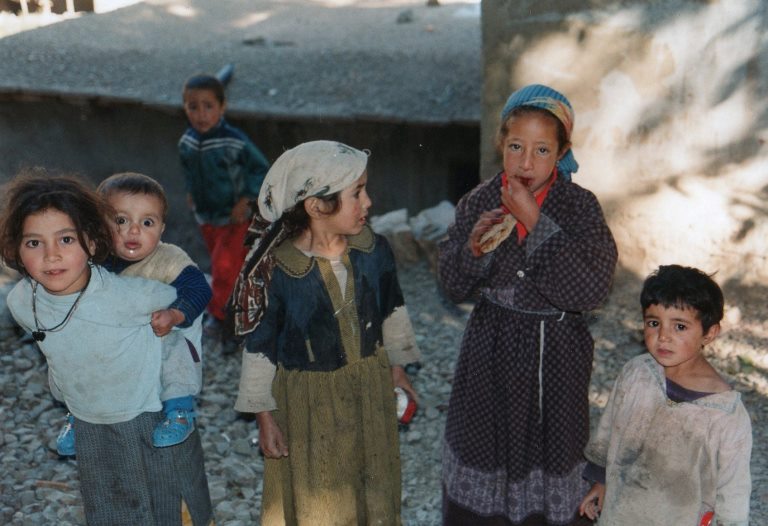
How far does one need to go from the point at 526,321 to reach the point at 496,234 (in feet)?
1.01

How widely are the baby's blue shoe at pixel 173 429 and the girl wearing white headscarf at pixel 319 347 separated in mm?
171

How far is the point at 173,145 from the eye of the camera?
955 cm

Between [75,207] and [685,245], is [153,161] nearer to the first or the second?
[685,245]

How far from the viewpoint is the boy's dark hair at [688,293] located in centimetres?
215

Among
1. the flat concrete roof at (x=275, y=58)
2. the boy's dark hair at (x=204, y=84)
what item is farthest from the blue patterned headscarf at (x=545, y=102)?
the flat concrete roof at (x=275, y=58)

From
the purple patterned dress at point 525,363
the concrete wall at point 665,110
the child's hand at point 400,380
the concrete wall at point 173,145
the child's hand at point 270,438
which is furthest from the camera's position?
the concrete wall at point 173,145

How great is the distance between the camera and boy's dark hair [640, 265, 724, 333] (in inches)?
84.7

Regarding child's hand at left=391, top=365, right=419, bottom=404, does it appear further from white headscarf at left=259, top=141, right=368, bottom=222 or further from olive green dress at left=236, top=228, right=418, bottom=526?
white headscarf at left=259, top=141, right=368, bottom=222

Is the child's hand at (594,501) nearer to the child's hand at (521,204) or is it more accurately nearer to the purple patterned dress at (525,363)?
the purple patterned dress at (525,363)

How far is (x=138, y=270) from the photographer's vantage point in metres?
2.46

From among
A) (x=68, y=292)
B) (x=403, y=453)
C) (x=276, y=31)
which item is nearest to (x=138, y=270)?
(x=68, y=292)

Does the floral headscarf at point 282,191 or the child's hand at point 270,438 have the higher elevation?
the floral headscarf at point 282,191

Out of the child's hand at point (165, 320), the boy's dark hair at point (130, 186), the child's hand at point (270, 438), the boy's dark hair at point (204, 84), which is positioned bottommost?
the child's hand at point (270, 438)

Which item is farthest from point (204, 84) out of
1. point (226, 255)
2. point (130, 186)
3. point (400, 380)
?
point (400, 380)
